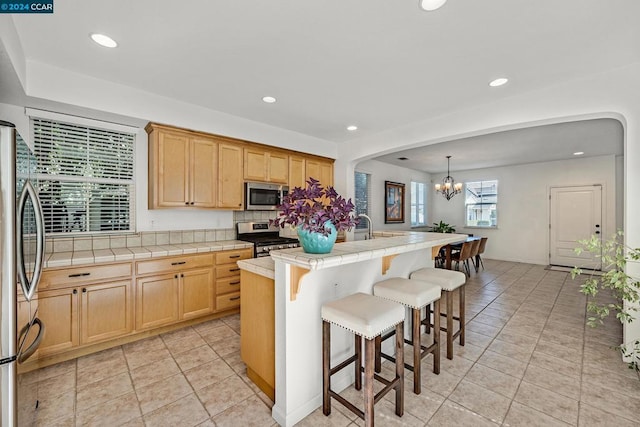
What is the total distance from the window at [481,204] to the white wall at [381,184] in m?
1.90

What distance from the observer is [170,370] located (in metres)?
2.37

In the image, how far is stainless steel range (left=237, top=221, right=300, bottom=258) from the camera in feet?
12.0

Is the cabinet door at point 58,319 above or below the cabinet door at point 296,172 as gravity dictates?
below

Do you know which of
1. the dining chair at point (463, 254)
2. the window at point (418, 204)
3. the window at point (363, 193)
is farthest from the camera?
the window at point (418, 204)

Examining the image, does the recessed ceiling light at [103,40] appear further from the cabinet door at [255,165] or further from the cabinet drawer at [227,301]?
the cabinet drawer at [227,301]

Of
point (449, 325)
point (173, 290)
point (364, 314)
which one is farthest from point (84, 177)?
point (449, 325)

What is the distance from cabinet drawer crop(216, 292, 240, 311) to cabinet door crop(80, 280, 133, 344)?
0.90 meters

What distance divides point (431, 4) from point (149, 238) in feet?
12.0

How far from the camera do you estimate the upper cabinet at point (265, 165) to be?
393 centimetres

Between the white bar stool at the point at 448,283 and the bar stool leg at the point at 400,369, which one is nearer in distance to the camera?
the bar stool leg at the point at 400,369

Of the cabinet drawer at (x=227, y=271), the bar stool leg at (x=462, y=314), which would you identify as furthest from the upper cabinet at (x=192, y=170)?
the bar stool leg at (x=462, y=314)

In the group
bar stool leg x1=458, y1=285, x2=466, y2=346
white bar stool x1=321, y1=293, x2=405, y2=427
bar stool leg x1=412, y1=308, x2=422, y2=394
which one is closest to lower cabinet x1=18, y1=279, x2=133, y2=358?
white bar stool x1=321, y1=293, x2=405, y2=427

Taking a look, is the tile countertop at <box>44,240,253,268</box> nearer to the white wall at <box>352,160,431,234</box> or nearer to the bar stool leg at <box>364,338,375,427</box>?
the bar stool leg at <box>364,338,375,427</box>

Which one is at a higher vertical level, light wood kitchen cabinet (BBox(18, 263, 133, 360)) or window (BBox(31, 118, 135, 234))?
window (BBox(31, 118, 135, 234))
